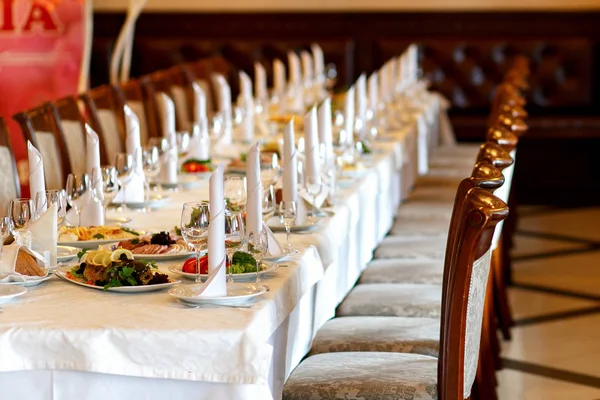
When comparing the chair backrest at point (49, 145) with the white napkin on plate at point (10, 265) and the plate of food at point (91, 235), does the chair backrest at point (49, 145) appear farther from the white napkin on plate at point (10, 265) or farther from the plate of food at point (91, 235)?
the white napkin on plate at point (10, 265)

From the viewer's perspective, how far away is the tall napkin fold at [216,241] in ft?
7.86

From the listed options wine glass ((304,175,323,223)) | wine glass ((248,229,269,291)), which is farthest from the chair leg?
wine glass ((248,229,269,291))

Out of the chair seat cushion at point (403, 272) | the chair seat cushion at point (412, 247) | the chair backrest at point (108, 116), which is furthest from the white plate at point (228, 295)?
the chair backrest at point (108, 116)

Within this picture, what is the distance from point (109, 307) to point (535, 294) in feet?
13.3

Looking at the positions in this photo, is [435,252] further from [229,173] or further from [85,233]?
[85,233]

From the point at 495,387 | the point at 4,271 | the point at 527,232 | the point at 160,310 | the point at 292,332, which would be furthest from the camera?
the point at 527,232

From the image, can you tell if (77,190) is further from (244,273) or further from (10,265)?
(244,273)

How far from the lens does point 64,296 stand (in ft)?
8.11

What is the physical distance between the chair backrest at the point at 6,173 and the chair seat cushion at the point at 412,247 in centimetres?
149

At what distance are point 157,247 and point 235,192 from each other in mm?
533

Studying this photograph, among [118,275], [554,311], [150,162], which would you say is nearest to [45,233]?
[118,275]

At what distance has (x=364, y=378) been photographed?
2.75 m

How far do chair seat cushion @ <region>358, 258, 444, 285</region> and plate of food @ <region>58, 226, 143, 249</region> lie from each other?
1.22 metres

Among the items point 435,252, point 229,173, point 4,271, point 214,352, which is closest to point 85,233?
point 4,271
